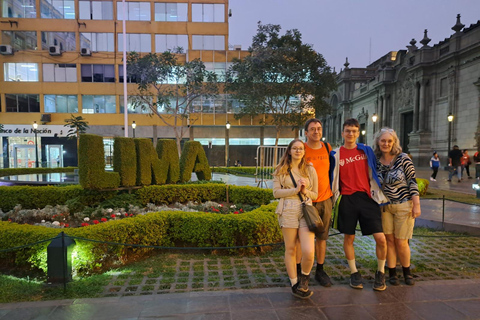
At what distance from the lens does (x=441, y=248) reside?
5660 mm

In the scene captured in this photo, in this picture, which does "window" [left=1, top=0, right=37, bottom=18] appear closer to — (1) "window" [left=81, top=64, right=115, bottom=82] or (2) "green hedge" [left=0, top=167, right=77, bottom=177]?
(1) "window" [left=81, top=64, right=115, bottom=82]

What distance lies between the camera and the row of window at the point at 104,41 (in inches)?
1294

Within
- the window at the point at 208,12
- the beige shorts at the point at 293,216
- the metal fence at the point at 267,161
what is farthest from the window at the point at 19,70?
the beige shorts at the point at 293,216

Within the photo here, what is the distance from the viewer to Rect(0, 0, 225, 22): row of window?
107 ft

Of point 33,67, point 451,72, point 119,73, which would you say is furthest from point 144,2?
point 451,72

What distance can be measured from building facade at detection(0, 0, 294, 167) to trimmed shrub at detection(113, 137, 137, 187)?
26.4 m

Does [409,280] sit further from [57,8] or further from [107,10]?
[57,8]

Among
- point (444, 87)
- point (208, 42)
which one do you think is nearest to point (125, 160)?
point (208, 42)

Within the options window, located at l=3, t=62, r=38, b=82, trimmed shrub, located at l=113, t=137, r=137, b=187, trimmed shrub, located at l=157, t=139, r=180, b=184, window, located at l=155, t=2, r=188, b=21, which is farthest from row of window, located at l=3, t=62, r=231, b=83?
trimmed shrub, located at l=113, t=137, r=137, b=187

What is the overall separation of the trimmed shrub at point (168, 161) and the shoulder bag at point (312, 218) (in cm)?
562

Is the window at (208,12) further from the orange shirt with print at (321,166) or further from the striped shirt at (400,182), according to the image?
the striped shirt at (400,182)

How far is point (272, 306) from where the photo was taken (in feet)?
11.3

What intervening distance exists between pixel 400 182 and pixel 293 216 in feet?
4.77

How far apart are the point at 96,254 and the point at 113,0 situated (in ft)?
118
